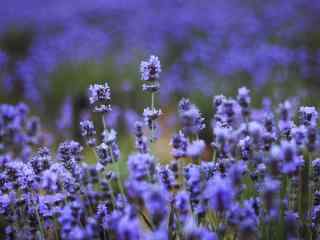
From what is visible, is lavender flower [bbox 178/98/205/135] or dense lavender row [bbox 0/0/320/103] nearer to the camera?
lavender flower [bbox 178/98/205/135]

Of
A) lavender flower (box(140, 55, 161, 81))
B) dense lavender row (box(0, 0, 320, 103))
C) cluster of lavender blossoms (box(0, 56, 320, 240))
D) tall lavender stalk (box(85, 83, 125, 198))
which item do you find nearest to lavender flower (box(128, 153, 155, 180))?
cluster of lavender blossoms (box(0, 56, 320, 240))

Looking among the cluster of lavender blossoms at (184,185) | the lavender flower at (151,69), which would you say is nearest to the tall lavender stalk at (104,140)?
the cluster of lavender blossoms at (184,185)

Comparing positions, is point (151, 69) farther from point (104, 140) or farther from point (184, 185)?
point (184, 185)

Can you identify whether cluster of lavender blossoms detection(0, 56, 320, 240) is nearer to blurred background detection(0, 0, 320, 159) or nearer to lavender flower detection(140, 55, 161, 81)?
lavender flower detection(140, 55, 161, 81)

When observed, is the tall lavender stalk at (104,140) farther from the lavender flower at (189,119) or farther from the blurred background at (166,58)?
the blurred background at (166,58)

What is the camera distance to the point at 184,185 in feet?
6.64

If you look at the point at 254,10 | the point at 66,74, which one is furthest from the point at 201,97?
the point at 254,10

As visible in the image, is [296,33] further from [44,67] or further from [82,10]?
[82,10]

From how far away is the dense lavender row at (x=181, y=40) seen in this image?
18.9ft

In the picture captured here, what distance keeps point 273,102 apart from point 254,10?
5003 millimetres

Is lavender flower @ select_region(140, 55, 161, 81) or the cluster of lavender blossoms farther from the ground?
lavender flower @ select_region(140, 55, 161, 81)

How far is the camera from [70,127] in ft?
15.9

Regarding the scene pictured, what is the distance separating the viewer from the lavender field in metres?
1.79

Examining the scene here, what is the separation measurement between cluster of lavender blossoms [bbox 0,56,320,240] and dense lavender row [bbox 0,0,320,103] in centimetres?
327
